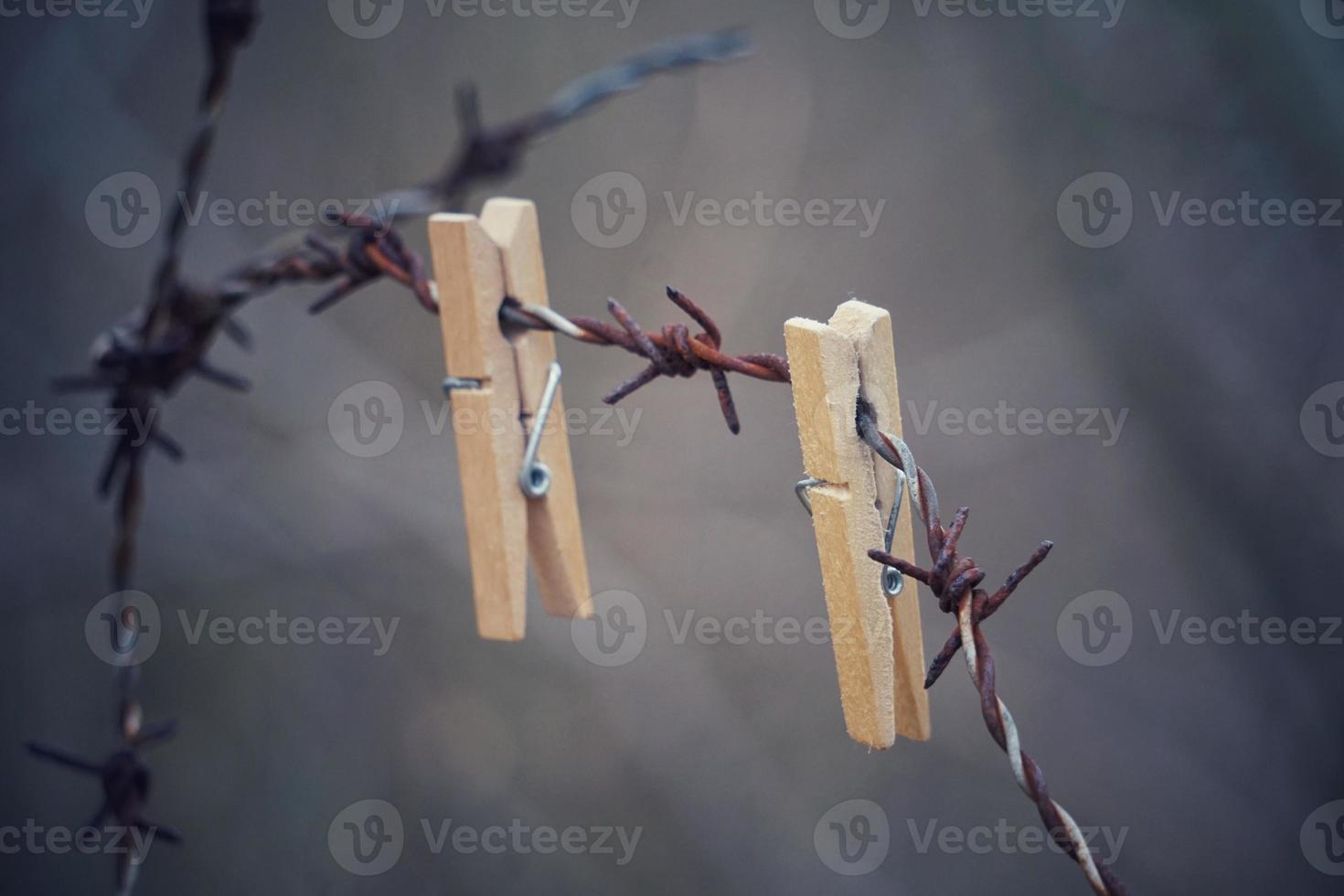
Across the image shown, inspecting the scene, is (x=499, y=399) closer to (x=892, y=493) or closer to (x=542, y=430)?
(x=542, y=430)

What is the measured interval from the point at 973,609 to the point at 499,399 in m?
0.32

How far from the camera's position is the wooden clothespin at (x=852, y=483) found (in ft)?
1.84

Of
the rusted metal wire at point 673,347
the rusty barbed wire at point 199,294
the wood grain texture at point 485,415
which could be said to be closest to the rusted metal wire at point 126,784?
the rusty barbed wire at point 199,294

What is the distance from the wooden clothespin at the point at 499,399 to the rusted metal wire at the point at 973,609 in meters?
0.24

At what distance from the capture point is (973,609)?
546 mm

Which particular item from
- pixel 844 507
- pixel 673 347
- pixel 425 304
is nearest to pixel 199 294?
pixel 425 304

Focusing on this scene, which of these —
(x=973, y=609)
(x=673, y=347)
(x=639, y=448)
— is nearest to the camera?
(x=973, y=609)

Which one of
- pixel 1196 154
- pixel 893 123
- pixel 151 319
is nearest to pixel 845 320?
pixel 151 319

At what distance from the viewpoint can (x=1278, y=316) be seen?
1.50 meters

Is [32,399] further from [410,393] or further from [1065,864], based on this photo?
[1065,864]

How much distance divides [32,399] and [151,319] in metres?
1.08

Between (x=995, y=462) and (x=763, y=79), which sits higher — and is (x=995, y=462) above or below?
below

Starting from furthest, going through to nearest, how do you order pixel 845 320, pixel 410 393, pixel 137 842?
pixel 410 393
pixel 137 842
pixel 845 320

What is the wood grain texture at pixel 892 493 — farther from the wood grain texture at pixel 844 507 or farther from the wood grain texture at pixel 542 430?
the wood grain texture at pixel 542 430
